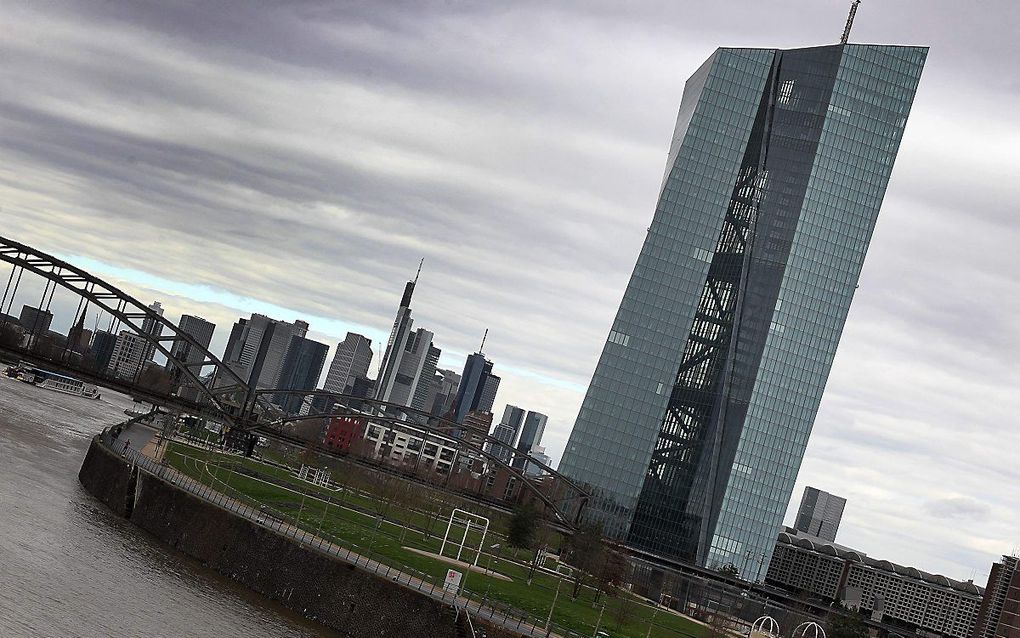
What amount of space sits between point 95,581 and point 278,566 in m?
10.0

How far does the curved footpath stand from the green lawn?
3004 mm

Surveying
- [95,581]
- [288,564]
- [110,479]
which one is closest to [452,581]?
[288,564]

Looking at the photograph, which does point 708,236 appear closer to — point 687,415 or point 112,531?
point 687,415

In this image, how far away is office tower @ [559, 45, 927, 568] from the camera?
145 metres

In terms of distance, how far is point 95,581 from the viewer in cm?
5472

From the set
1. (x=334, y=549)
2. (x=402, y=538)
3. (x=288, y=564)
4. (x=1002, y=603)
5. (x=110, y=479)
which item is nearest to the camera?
(x=288, y=564)

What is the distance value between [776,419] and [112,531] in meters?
94.9

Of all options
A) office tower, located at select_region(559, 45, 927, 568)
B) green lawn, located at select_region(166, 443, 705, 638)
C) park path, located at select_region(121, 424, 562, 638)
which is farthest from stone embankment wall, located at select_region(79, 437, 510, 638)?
office tower, located at select_region(559, 45, 927, 568)

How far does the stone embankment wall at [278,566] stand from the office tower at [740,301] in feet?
275

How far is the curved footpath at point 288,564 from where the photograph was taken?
55.3 metres

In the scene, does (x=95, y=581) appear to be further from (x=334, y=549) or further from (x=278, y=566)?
(x=334, y=549)

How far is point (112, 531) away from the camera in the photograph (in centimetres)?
6719

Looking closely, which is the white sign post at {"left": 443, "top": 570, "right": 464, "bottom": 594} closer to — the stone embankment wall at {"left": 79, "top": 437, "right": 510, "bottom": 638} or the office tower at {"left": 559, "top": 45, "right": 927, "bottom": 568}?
the stone embankment wall at {"left": 79, "top": 437, "right": 510, "bottom": 638}

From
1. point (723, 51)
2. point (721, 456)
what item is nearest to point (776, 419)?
point (721, 456)
